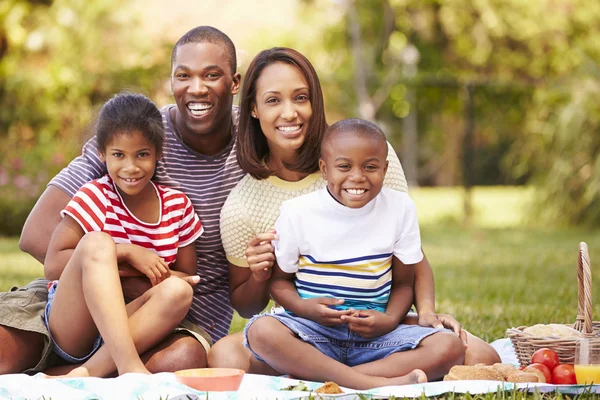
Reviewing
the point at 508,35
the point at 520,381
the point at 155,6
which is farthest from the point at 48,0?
the point at 520,381

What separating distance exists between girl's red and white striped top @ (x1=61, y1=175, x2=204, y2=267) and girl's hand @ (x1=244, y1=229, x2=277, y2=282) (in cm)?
29

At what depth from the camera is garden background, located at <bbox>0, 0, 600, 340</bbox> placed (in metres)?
8.00

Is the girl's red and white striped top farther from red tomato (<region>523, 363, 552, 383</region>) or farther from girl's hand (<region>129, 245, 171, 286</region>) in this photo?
red tomato (<region>523, 363, 552, 383</region>)

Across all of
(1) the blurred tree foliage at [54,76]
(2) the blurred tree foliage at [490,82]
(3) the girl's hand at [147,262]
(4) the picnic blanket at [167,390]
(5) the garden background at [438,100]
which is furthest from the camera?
(2) the blurred tree foliage at [490,82]

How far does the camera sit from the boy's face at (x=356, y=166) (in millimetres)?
3213

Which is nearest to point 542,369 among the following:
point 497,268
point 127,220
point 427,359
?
point 427,359

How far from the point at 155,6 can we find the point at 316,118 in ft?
48.6

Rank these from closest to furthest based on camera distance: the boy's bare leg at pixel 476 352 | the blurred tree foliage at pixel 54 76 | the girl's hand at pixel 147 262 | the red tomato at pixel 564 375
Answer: the red tomato at pixel 564 375, the girl's hand at pixel 147 262, the boy's bare leg at pixel 476 352, the blurred tree foliage at pixel 54 76

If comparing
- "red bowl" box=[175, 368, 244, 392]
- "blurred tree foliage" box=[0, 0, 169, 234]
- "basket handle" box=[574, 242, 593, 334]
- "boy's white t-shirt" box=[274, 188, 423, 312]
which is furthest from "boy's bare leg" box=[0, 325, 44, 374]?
"blurred tree foliage" box=[0, 0, 169, 234]

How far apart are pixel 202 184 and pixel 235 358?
0.82 m

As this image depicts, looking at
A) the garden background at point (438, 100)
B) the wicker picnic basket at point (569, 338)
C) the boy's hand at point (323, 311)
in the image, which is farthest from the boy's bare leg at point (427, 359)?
the garden background at point (438, 100)

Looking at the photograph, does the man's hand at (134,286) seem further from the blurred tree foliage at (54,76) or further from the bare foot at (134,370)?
the blurred tree foliage at (54,76)

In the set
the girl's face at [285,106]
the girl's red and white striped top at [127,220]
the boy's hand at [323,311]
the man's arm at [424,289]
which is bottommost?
the boy's hand at [323,311]

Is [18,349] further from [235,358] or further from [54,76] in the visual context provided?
[54,76]
